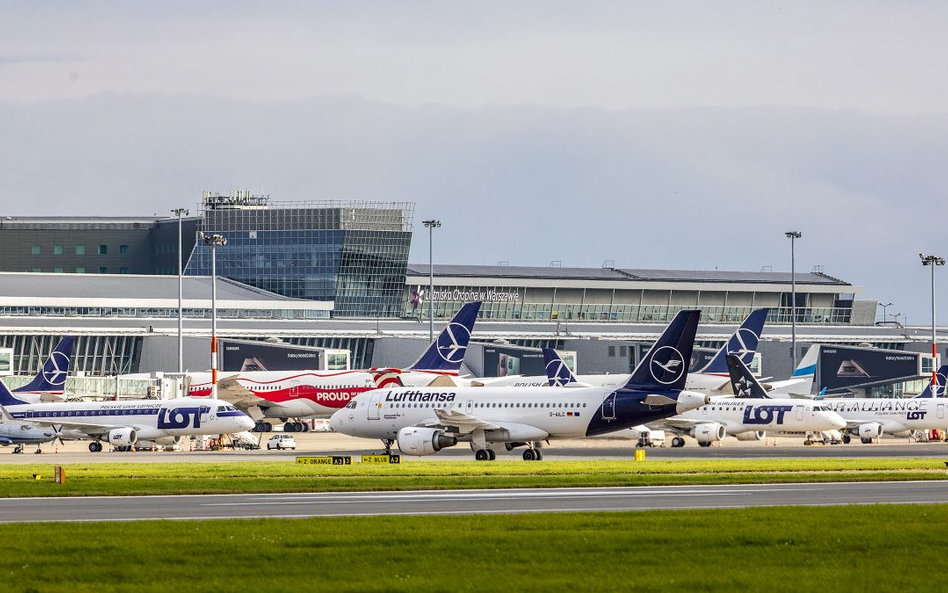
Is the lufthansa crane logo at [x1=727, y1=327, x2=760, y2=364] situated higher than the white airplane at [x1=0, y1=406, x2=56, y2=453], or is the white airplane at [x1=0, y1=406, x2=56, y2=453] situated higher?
the lufthansa crane logo at [x1=727, y1=327, x2=760, y2=364]

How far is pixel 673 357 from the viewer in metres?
62.2

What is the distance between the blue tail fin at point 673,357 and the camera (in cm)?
6222

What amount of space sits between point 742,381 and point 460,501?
192 ft

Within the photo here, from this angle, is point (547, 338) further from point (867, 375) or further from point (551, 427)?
point (551, 427)

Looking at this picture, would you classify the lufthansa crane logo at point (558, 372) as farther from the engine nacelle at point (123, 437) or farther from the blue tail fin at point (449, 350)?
the engine nacelle at point (123, 437)

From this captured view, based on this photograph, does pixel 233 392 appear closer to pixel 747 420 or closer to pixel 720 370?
pixel 720 370

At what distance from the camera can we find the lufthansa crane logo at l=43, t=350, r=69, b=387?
104037 mm

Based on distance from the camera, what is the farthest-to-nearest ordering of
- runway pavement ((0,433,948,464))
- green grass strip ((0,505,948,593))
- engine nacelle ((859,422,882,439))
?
1. engine nacelle ((859,422,882,439))
2. runway pavement ((0,433,948,464))
3. green grass strip ((0,505,948,593))

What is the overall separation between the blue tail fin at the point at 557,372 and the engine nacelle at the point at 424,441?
36830mm

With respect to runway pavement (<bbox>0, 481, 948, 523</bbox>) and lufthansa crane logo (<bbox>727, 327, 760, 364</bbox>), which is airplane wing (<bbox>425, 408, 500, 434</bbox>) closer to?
runway pavement (<bbox>0, 481, 948, 523</bbox>)

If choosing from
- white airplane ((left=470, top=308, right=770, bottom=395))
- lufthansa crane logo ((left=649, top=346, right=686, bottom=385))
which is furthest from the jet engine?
lufthansa crane logo ((left=649, top=346, right=686, bottom=385))

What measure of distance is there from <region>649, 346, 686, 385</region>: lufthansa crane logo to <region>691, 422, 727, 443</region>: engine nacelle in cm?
2005

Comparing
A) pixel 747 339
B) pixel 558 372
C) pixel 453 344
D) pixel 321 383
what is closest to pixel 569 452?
pixel 453 344

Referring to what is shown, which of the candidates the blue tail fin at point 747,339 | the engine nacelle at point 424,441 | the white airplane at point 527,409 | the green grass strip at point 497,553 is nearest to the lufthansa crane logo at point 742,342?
the blue tail fin at point 747,339
